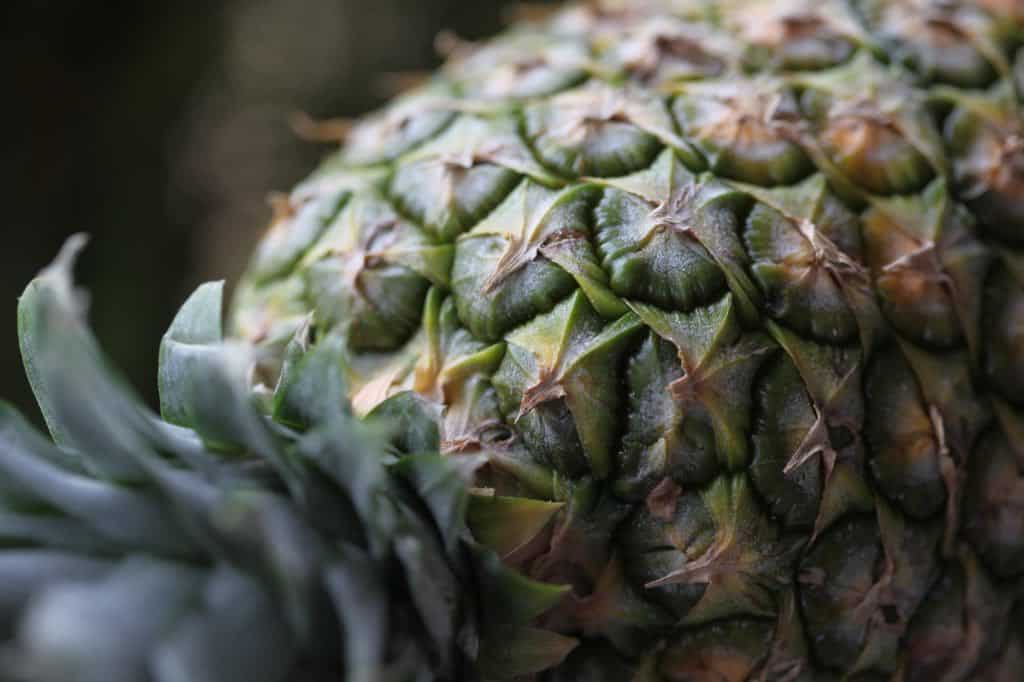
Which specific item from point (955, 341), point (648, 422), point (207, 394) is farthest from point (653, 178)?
point (207, 394)

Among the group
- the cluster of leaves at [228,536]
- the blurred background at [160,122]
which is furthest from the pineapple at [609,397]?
the blurred background at [160,122]

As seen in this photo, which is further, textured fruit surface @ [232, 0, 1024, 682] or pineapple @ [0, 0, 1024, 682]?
textured fruit surface @ [232, 0, 1024, 682]

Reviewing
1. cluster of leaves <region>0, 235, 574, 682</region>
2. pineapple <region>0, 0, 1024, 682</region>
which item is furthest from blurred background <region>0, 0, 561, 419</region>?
cluster of leaves <region>0, 235, 574, 682</region>

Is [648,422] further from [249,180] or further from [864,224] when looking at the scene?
[249,180]

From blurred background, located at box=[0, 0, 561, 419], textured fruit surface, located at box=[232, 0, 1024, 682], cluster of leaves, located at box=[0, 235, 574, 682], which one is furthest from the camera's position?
blurred background, located at box=[0, 0, 561, 419]

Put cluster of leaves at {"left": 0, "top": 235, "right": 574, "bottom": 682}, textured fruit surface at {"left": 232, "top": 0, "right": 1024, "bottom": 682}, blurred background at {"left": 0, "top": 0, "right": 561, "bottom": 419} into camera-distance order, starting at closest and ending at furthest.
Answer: cluster of leaves at {"left": 0, "top": 235, "right": 574, "bottom": 682}
textured fruit surface at {"left": 232, "top": 0, "right": 1024, "bottom": 682}
blurred background at {"left": 0, "top": 0, "right": 561, "bottom": 419}

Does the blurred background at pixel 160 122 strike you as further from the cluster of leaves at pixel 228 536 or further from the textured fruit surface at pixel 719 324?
the cluster of leaves at pixel 228 536

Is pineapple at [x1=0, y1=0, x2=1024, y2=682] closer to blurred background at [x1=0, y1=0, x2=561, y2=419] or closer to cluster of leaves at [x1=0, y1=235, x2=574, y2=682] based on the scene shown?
cluster of leaves at [x1=0, y1=235, x2=574, y2=682]

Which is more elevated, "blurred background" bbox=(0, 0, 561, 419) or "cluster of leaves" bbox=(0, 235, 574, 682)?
"cluster of leaves" bbox=(0, 235, 574, 682)
